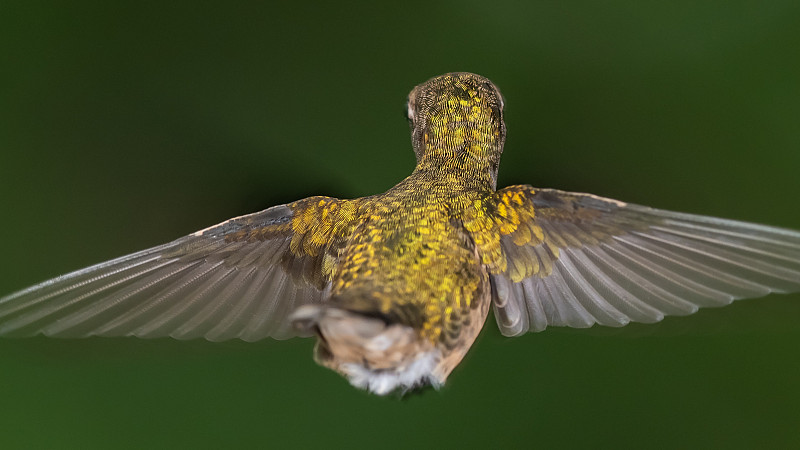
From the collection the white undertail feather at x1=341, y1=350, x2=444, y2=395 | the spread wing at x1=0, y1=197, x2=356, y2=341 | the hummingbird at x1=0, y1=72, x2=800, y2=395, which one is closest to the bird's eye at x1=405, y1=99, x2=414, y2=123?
the hummingbird at x1=0, y1=72, x2=800, y2=395

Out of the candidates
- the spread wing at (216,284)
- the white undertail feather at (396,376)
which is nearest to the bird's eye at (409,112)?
the spread wing at (216,284)

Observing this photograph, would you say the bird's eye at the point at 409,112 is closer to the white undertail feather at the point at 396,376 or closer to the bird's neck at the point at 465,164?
the bird's neck at the point at 465,164

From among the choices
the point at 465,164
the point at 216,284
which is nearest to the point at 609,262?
the point at 465,164

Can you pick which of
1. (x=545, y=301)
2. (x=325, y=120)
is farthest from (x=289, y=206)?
(x=325, y=120)

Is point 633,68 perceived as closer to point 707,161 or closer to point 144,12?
point 707,161

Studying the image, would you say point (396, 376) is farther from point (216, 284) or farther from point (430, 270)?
point (216, 284)

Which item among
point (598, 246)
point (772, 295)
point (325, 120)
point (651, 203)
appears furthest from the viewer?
point (325, 120)

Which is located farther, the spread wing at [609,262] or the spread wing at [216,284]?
the spread wing at [216,284]
